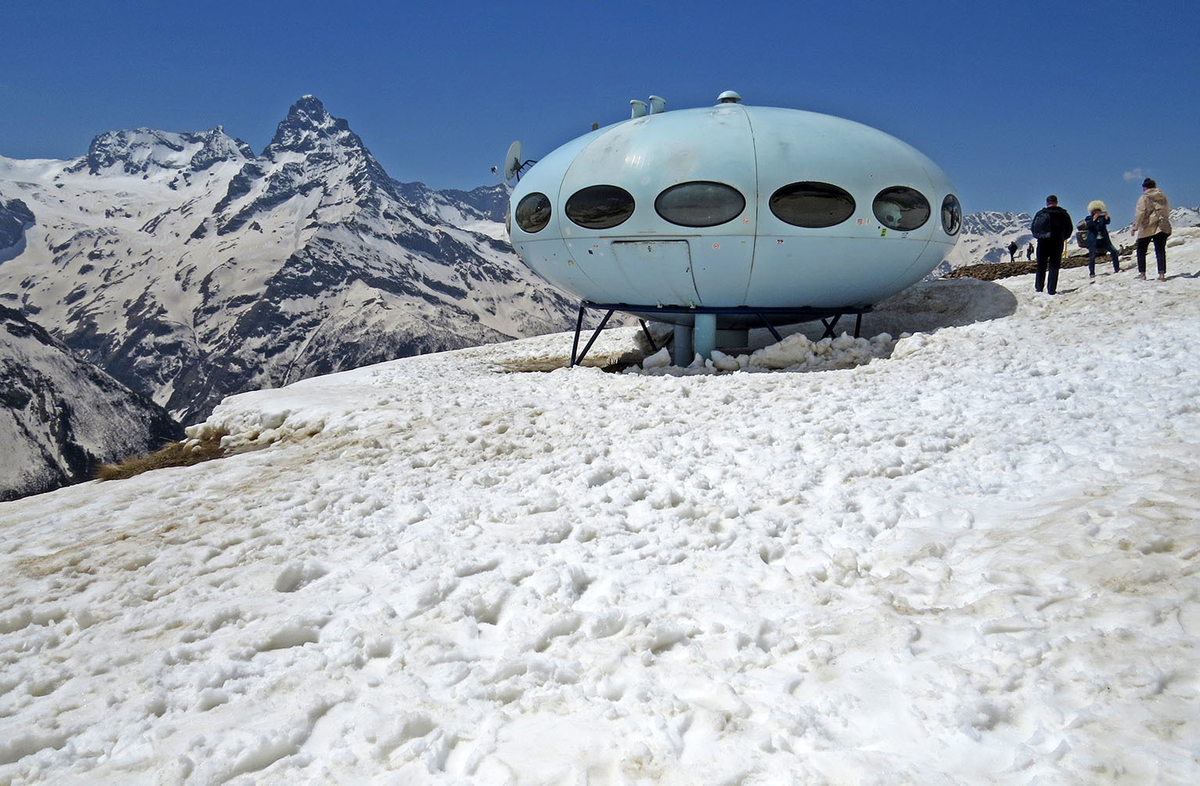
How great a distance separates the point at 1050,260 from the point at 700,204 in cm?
697

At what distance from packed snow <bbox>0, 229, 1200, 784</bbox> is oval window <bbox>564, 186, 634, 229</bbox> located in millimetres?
4158

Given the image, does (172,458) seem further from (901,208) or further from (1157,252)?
(1157,252)

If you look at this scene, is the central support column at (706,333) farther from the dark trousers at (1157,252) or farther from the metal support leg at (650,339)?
the dark trousers at (1157,252)

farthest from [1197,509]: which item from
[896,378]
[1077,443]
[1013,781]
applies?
[896,378]

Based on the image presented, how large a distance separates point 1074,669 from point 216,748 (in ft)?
14.0

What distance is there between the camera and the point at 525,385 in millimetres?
10977

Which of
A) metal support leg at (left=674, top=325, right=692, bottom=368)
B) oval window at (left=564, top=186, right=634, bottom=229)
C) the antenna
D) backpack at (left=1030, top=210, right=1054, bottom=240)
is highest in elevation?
the antenna

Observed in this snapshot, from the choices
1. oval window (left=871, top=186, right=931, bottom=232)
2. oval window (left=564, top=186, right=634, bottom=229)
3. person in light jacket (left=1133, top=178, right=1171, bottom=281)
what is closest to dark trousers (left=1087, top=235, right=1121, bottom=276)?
person in light jacket (left=1133, top=178, right=1171, bottom=281)

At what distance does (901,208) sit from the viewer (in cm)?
1141

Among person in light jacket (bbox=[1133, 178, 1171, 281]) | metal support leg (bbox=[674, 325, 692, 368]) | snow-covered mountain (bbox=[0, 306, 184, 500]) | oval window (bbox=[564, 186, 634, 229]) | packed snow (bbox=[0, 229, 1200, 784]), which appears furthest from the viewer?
snow-covered mountain (bbox=[0, 306, 184, 500])

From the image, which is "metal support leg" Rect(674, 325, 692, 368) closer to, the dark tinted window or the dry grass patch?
the dark tinted window

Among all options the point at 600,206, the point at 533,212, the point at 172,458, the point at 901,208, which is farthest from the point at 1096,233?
the point at 172,458

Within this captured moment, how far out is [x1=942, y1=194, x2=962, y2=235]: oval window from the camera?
12.4m

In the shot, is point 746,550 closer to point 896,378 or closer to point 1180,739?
point 1180,739
